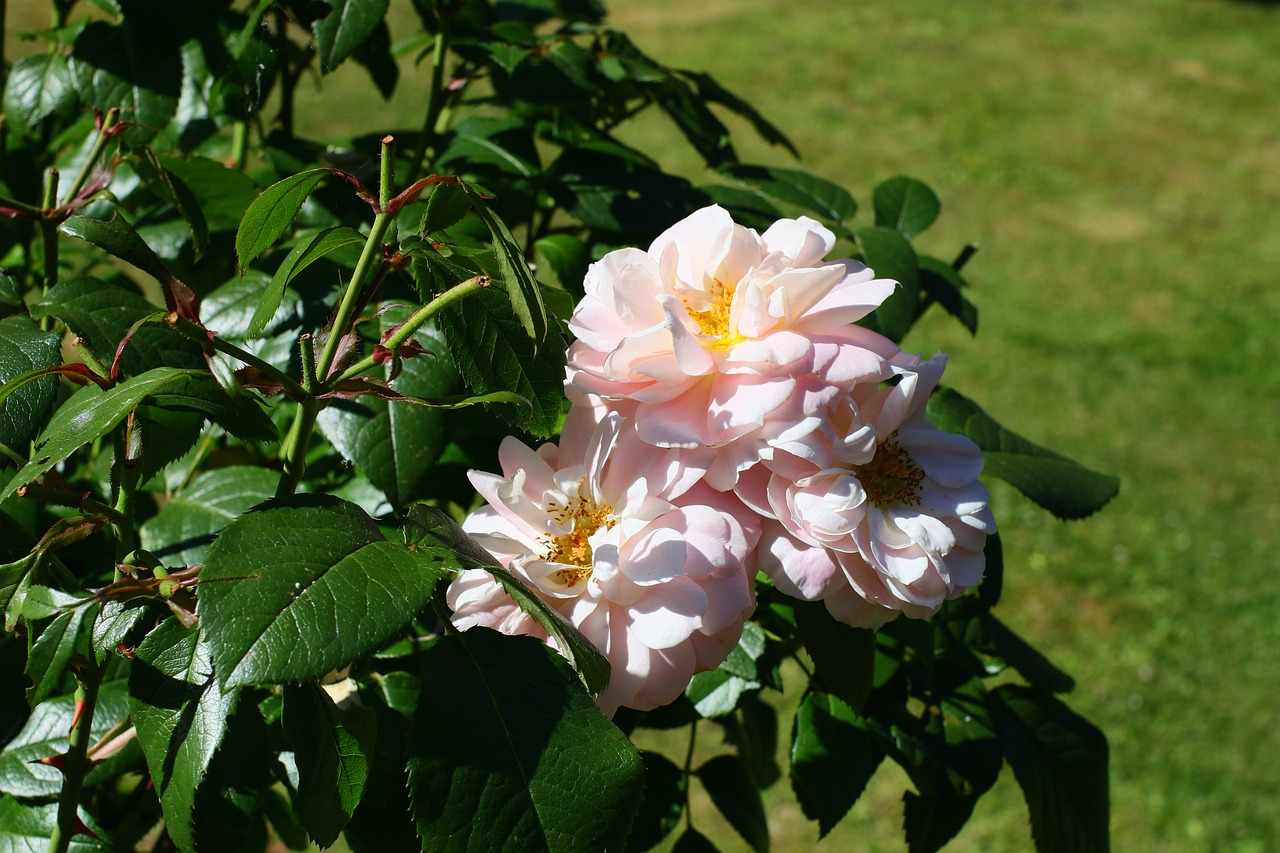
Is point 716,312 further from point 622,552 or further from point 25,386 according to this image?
point 25,386

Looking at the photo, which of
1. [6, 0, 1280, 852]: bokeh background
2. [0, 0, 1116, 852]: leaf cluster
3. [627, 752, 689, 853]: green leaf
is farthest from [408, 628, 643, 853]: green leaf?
[6, 0, 1280, 852]: bokeh background

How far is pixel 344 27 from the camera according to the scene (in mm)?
891

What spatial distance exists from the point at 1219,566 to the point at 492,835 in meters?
3.38

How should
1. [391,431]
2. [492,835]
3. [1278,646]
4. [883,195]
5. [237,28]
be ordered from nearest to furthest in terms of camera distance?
[492,835] → [391,431] → [237,28] → [883,195] → [1278,646]

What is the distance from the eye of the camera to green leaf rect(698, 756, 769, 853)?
1.14 metres

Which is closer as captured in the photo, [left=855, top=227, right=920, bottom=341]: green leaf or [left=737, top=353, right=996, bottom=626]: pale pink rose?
[left=737, top=353, right=996, bottom=626]: pale pink rose

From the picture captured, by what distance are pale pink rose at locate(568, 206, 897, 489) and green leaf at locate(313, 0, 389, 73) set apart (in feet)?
1.18

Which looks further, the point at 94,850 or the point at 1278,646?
the point at 1278,646

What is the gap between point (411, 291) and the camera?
2.75ft

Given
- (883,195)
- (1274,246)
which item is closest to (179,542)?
(883,195)

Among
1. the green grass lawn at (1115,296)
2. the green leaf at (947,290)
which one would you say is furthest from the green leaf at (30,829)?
the green grass lawn at (1115,296)

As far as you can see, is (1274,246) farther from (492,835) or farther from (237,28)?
(492,835)

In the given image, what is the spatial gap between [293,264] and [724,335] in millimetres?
232

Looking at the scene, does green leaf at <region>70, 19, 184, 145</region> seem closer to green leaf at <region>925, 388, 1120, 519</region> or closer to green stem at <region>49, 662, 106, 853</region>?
green stem at <region>49, 662, 106, 853</region>
